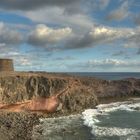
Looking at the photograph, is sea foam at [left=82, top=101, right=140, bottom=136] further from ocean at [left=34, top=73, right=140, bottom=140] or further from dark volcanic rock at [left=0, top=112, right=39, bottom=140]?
dark volcanic rock at [left=0, top=112, right=39, bottom=140]

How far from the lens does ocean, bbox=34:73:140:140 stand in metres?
34.6

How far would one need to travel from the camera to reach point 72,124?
1574 inches

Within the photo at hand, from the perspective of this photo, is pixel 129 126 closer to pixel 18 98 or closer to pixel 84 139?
Answer: pixel 84 139

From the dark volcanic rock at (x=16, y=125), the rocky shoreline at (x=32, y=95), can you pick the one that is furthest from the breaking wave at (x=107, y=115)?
the dark volcanic rock at (x=16, y=125)

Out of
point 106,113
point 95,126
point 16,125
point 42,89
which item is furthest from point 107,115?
point 16,125

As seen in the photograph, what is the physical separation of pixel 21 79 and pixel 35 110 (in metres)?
3.95

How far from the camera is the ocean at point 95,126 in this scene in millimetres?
34594

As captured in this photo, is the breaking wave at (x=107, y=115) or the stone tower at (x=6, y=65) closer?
the breaking wave at (x=107, y=115)

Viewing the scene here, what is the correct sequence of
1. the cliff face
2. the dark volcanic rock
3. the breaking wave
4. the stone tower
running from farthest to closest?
1. the stone tower
2. the cliff face
3. the breaking wave
4. the dark volcanic rock

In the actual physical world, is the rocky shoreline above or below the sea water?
above

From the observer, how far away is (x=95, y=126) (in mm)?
39156

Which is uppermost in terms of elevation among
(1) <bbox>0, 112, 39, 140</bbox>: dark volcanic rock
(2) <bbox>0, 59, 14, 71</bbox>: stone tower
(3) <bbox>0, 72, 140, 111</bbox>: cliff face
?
(2) <bbox>0, 59, 14, 71</bbox>: stone tower

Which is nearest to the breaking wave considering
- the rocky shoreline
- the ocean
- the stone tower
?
the ocean

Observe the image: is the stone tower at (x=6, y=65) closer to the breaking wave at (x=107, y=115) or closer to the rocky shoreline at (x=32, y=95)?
the rocky shoreline at (x=32, y=95)
